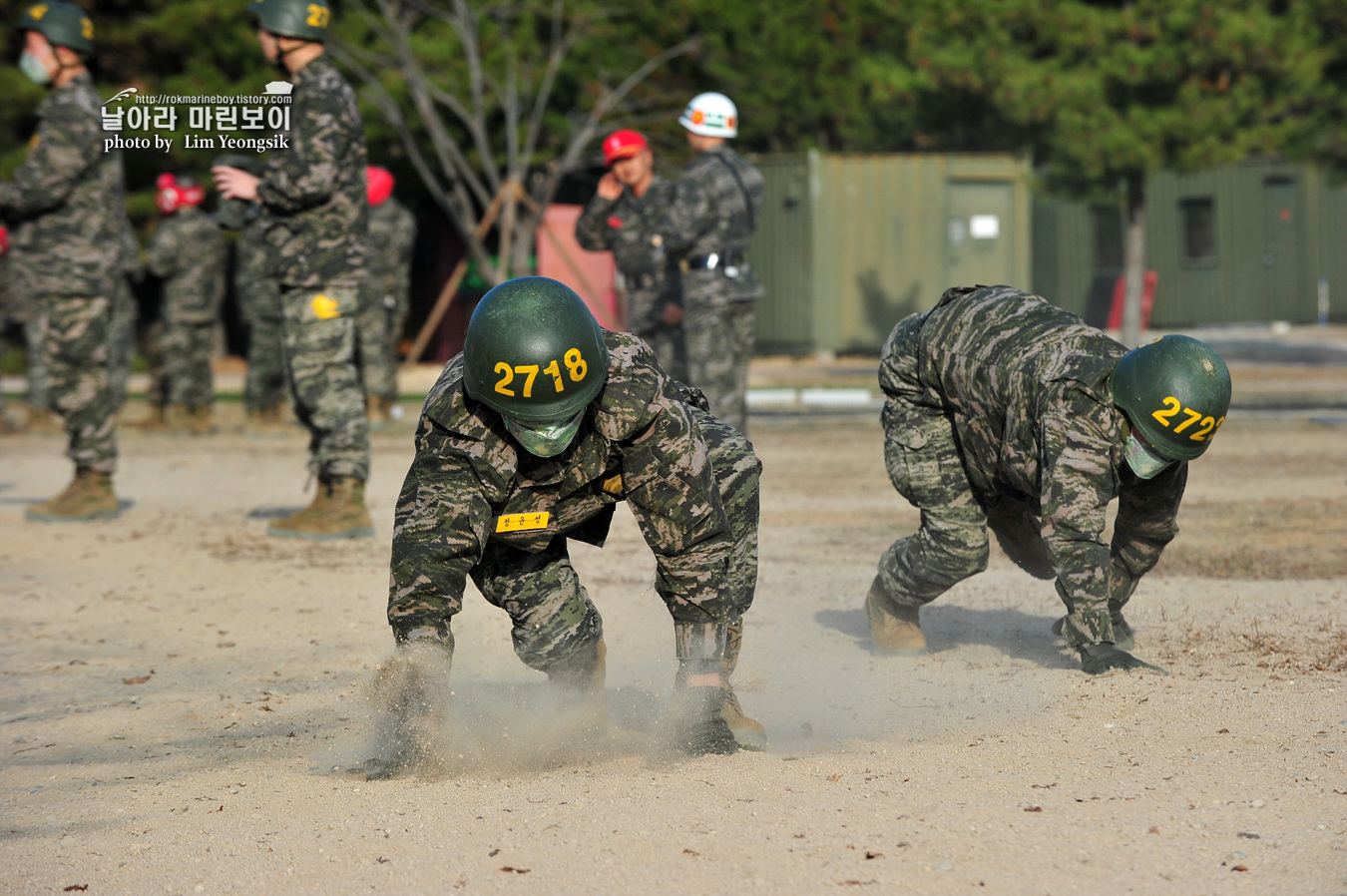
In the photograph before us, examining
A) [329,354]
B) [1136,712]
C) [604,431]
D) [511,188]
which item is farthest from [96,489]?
[511,188]

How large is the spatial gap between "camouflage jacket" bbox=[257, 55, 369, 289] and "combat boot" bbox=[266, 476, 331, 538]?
1187 mm

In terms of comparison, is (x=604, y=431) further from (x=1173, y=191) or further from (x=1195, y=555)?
(x=1173, y=191)

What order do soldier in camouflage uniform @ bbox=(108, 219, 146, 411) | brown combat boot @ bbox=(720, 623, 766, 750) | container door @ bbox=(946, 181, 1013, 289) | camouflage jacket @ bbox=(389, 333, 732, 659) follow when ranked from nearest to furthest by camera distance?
camouflage jacket @ bbox=(389, 333, 732, 659), brown combat boot @ bbox=(720, 623, 766, 750), soldier in camouflage uniform @ bbox=(108, 219, 146, 411), container door @ bbox=(946, 181, 1013, 289)

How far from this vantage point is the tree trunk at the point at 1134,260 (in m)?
19.2

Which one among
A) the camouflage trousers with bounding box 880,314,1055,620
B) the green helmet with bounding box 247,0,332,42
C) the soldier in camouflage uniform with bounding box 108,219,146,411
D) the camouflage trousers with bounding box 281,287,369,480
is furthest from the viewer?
the soldier in camouflage uniform with bounding box 108,219,146,411

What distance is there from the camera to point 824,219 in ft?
69.4

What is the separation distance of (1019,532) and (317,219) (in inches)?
159

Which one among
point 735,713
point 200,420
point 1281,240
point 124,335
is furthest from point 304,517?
Answer: point 1281,240

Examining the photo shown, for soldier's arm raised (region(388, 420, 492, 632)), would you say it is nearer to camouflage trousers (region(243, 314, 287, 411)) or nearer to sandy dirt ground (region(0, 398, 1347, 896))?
sandy dirt ground (region(0, 398, 1347, 896))

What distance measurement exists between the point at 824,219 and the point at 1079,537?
55.6 feet

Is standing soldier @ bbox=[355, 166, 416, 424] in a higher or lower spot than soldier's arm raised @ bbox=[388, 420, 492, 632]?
higher

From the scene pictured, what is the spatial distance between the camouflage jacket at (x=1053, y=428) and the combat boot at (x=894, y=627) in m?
0.56

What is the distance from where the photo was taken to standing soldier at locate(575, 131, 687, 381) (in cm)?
984

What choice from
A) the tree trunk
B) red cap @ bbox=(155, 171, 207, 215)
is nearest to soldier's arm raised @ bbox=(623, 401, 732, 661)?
red cap @ bbox=(155, 171, 207, 215)
